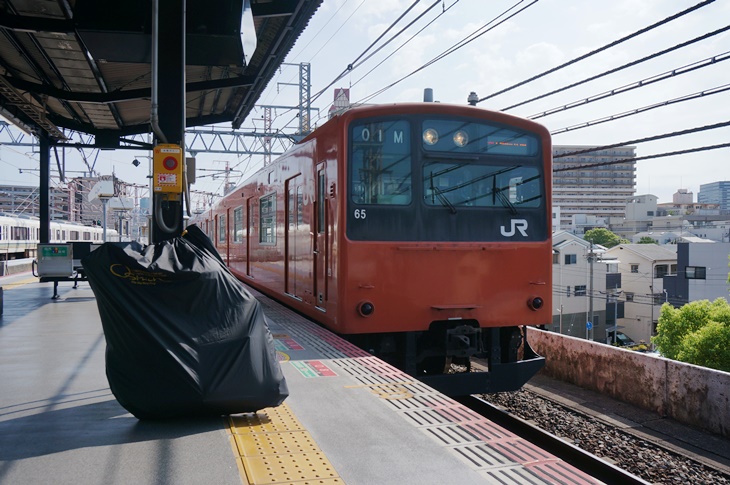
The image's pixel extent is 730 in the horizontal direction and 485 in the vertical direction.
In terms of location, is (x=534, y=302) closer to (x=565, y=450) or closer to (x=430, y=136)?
(x=565, y=450)

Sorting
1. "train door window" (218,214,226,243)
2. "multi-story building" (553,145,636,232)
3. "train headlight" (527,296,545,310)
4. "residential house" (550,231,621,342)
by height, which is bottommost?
"residential house" (550,231,621,342)

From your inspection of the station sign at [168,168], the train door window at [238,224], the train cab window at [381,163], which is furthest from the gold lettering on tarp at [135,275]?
the train door window at [238,224]

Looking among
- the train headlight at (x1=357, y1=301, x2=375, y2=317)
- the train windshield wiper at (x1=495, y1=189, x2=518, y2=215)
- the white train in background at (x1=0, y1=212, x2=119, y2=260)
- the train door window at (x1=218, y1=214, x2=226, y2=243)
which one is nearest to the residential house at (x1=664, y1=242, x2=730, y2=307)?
the train door window at (x1=218, y1=214, x2=226, y2=243)

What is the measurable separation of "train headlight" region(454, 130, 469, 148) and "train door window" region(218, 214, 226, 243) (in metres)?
10.7

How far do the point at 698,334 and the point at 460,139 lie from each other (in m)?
16.9

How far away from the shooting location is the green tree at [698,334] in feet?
60.1

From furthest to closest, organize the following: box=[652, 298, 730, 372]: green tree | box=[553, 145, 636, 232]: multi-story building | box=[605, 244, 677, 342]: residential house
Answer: box=[553, 145, 636, 232]: multi-story building → box=[605, 244, 677, 342]: residential house → box=[652, 298, 730, 372]: green tree

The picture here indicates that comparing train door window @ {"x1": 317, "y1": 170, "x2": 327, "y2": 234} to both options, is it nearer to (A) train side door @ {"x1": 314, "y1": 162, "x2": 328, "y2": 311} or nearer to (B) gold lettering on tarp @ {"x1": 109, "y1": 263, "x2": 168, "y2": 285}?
(A) train side door @ {"x1": 314, "y1": 162, "x2": 328, "y2": 311}

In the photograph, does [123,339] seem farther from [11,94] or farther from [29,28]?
[11,94]

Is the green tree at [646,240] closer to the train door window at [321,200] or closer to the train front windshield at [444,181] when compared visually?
the train front windshield at [444,181]

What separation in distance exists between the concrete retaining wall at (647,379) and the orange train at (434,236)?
130cm

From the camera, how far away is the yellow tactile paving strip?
9.52 ft

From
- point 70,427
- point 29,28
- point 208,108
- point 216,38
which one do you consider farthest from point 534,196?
point 208,108

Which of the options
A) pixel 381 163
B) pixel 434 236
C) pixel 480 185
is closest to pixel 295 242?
pixel 381 163
